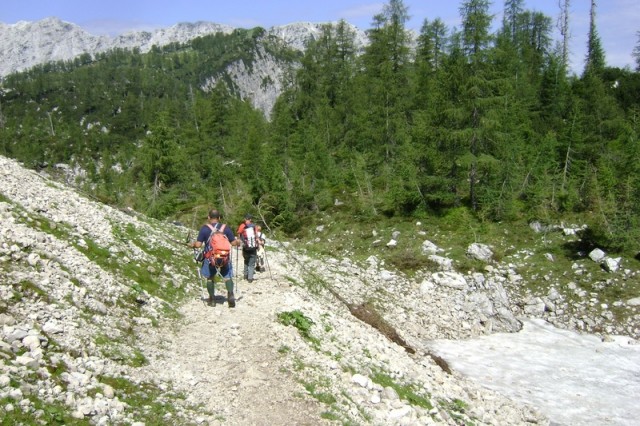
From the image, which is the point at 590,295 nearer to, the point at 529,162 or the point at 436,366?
the point at 436,366

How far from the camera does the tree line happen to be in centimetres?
2772

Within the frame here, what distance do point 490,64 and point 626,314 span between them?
15.6 meters

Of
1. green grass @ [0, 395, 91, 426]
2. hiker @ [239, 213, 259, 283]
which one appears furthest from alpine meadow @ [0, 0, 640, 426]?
hiker @ [239, 213, 259, 283]

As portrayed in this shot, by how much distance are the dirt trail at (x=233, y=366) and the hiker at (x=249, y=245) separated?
9.01ft

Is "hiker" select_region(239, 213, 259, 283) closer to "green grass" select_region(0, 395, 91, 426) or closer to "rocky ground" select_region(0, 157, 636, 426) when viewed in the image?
"rocky ground" select_region(0, 157, 636, 426)

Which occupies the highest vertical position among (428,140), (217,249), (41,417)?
(428,140)

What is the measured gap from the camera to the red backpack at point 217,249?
12.1 m

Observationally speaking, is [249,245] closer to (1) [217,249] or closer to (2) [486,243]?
(1) [217,249]

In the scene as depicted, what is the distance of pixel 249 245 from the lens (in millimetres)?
15203

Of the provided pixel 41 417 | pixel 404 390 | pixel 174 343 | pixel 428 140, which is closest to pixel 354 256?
pixel 428 140

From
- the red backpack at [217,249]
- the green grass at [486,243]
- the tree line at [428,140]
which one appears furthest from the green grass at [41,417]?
the tree line at [428,140]

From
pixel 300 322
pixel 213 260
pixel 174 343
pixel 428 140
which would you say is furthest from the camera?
pixel 428 140

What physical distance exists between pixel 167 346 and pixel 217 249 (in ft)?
9.36

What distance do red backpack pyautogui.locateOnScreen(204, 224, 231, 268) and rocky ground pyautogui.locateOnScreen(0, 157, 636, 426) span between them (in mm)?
1418
